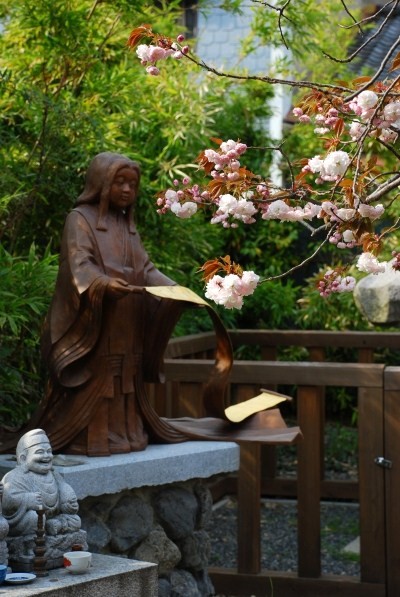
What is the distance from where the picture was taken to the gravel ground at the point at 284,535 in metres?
6.84

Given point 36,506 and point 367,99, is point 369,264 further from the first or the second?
point 36,506

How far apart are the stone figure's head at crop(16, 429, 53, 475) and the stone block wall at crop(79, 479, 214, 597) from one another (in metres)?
0.70

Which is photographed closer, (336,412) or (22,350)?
(22,350)

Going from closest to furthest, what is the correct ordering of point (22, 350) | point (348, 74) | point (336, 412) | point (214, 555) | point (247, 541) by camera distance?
point (247, 541) < point (22, 350) < point (214, 555) < point (336, 412) < point (348, 74)

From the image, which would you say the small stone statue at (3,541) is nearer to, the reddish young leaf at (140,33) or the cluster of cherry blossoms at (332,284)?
the cluster of cherry blossoms at (332,284)

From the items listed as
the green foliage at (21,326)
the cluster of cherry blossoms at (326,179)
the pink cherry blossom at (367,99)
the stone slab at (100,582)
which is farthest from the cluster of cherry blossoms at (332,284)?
the green foliage at (21,326)

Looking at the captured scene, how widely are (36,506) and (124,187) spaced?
67.5 inches

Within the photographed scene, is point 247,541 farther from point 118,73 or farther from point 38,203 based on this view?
point 118,73

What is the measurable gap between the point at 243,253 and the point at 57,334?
5.29m

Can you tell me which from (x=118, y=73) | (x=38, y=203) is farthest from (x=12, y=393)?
(x=118, y=73)

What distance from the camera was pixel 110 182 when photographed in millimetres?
5125

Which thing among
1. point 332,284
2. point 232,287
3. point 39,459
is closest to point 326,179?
point 232,287

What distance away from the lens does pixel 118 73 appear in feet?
23.5

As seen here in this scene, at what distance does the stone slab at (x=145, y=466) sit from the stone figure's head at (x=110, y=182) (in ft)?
3.56
